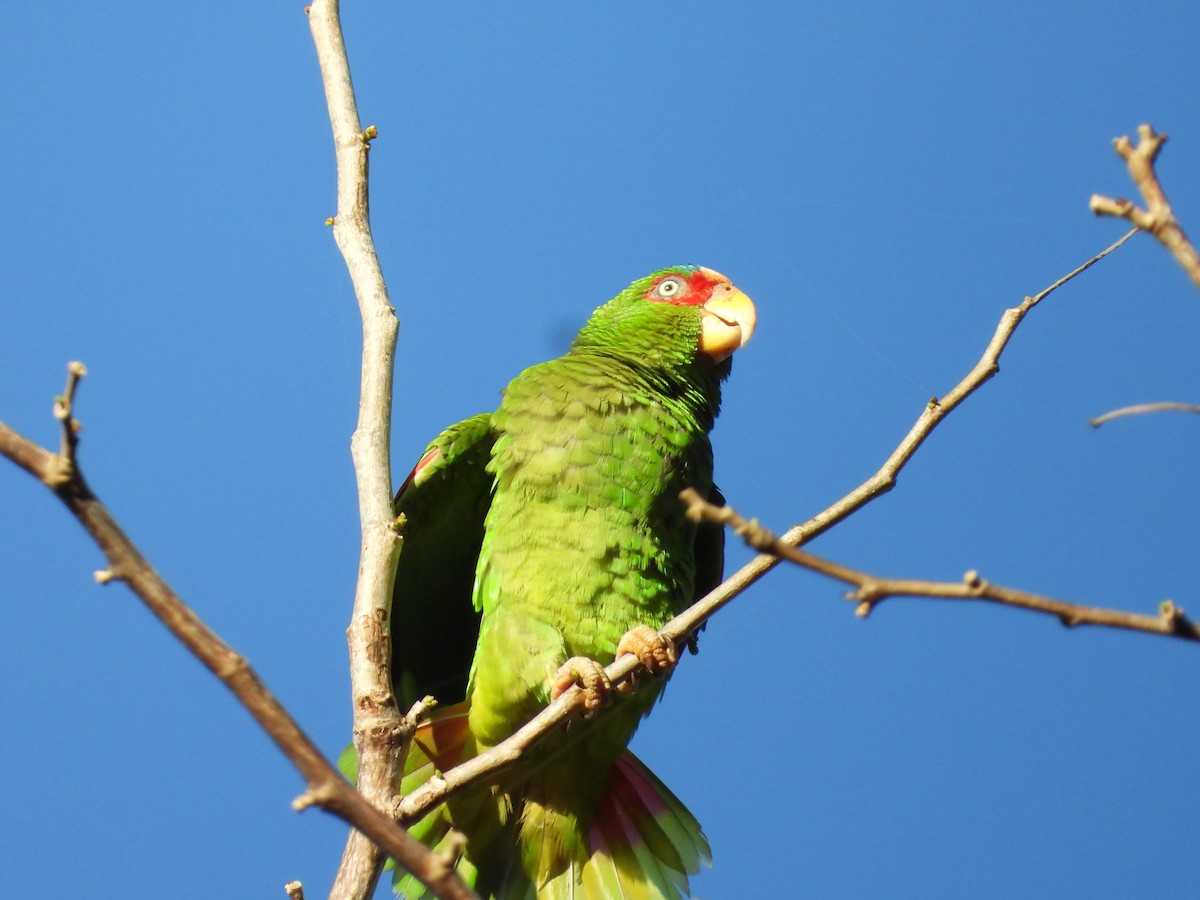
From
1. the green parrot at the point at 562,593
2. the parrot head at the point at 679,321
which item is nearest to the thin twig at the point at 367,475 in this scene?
the green parrot at the point at 562,593

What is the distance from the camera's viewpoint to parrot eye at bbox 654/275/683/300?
320cm

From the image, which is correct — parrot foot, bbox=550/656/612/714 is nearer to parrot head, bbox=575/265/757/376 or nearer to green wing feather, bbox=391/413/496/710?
green wing feather, bbox=391/413/496/710

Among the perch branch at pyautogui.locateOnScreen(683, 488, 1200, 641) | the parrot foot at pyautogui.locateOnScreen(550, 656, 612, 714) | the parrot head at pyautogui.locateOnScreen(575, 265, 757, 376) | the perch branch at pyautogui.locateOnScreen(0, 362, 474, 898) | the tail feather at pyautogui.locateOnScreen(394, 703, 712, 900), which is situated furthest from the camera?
the parrot head at pyautogui.locateOnScreen(575, 265, 757, 376)

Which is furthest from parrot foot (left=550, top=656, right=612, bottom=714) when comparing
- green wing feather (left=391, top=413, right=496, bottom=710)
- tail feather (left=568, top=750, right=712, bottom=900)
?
green wing feather (left=391, top=413, right=496, bottom=710)

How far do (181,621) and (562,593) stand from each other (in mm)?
1487

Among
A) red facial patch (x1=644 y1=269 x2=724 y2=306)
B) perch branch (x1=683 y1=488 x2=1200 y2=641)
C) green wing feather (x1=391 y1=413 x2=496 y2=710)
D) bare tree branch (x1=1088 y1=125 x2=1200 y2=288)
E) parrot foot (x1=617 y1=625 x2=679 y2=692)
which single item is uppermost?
red facial patch (x1=644 y1=269 x2=724 y2=306)

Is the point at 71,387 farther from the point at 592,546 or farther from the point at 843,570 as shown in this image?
the point at 592,546

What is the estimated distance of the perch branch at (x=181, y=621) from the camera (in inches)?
41.6

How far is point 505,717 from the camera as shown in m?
2.53

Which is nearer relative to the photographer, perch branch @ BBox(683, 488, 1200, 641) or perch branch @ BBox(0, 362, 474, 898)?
perch branch @ BBox(683, 488, 1200, 641)

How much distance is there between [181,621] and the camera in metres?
1.09

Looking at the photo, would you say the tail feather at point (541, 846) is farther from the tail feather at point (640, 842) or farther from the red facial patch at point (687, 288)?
the red facial patch at point (687, 288)

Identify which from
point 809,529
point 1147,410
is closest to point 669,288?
point 809,529

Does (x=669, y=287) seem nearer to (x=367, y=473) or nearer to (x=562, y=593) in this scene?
(x=562, y=593)
